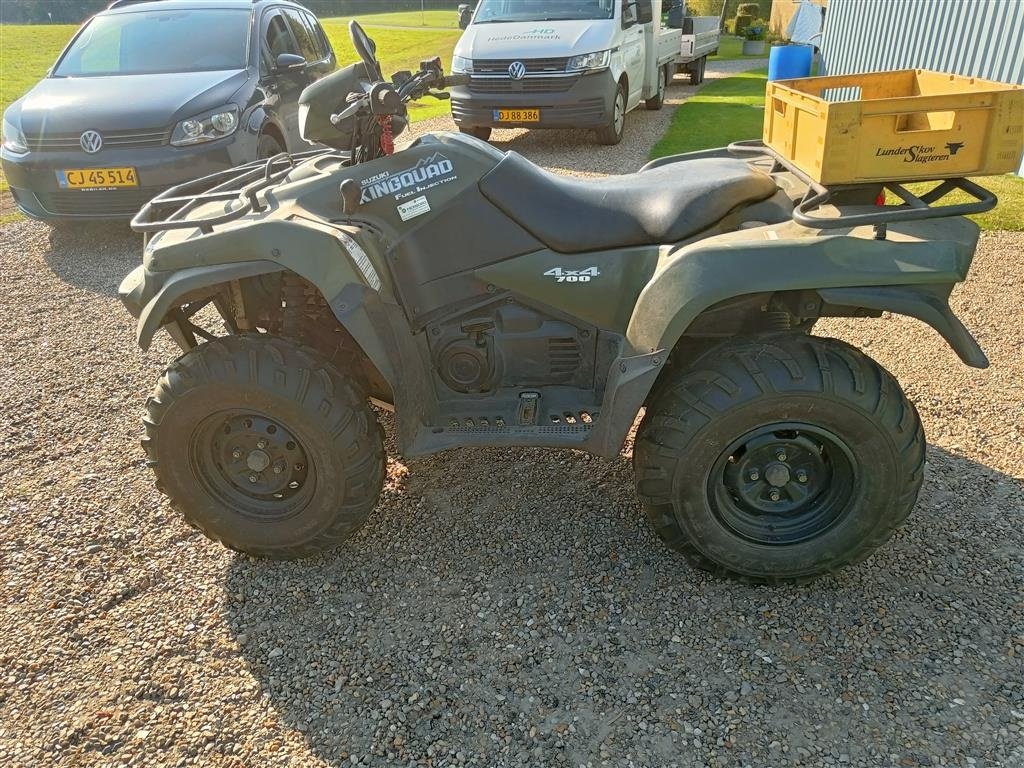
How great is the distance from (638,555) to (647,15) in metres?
9.40

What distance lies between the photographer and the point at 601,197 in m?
2.88

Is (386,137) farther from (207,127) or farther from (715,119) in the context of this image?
(715,119)

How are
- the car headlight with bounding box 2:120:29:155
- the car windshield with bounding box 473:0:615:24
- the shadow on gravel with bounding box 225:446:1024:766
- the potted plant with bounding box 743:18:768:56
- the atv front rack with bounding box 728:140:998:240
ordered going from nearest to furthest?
the shadow on gravel with bounding box 225:446:1024:766 → the atv front rack with bounding box 728:140:998:240 → the car headlight with bounding box 2:120:29:155 → the car windshield with bounding box 473:0:615:24 → the potted plant with bounding box 743:18:768:56

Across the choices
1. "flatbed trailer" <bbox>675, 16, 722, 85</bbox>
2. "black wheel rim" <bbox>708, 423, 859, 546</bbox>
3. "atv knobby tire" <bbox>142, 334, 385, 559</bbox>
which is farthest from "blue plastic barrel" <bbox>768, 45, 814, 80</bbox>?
"atv knobby tire" <bbox>142, 334, 385, 559</bbox>

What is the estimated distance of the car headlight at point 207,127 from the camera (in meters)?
6.33

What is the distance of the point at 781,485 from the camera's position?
2.73m

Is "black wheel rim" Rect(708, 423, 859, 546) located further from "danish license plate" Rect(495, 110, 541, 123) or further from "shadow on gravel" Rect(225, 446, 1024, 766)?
"danish license plate" Rect(495, 110, 541, 123)

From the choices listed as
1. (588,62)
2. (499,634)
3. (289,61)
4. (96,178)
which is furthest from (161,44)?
(499,634)

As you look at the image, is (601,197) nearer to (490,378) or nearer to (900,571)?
(490,378)

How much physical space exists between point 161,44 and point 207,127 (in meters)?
1.41

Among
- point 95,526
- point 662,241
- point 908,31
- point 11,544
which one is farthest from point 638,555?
point 908,31

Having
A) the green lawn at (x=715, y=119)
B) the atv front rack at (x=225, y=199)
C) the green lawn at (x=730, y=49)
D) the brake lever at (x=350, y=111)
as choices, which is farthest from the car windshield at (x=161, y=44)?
the green lawn at (x=730, y=49)

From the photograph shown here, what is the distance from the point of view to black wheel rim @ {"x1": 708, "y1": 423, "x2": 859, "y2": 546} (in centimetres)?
268

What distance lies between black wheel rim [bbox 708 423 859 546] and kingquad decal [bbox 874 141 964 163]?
917mm
